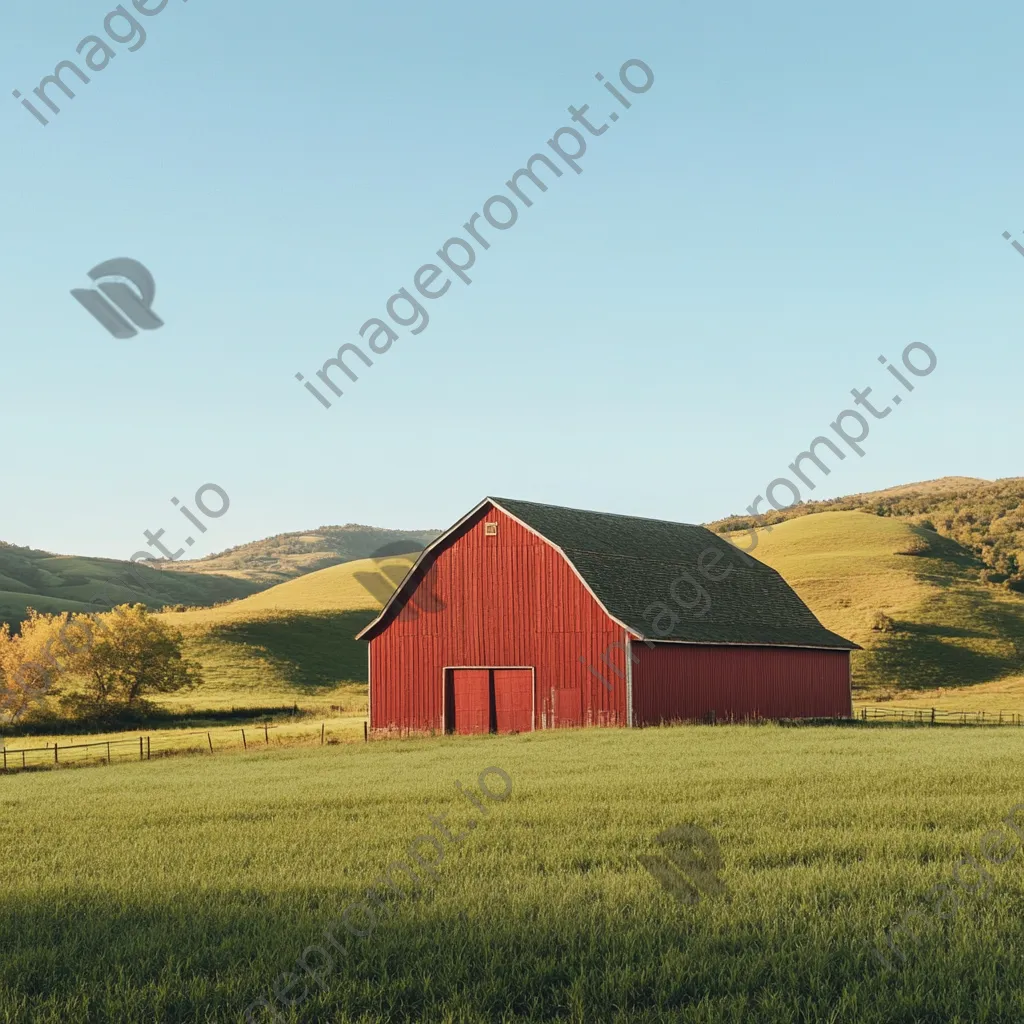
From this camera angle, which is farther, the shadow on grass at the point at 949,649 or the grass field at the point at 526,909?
the shadow on grass at the point at 949,649

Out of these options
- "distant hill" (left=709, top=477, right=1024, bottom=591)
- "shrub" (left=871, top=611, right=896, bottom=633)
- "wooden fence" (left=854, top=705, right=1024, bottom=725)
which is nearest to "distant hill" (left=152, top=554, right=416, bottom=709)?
"wooden fence" (left=854, top=705, right=1024, bottom=725)

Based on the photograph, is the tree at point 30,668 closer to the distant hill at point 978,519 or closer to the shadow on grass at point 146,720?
the shadow on grass at point 146,720

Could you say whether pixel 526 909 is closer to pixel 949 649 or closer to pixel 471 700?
pixel 471 700

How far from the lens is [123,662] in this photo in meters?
58.4

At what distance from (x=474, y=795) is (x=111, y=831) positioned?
4.99 m

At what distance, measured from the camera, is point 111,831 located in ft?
47.5

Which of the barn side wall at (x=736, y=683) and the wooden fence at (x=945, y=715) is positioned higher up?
the barn side wall at (x=736, y=683)

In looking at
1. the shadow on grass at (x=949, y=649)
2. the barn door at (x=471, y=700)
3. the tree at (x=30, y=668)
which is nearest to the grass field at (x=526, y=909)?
the barn door at (x=471, y=700)

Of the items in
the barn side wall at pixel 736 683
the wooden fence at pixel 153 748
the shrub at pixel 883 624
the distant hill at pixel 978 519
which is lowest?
the wooden fence at pixel 153 748

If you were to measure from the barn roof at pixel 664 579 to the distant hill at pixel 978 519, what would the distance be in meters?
53.0

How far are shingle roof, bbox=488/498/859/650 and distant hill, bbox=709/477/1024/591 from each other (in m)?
52.8

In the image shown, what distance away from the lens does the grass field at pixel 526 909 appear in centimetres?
644

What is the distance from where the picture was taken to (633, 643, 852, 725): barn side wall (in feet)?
115

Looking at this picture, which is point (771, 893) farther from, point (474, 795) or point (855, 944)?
point (474, 795)
